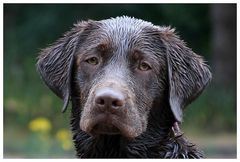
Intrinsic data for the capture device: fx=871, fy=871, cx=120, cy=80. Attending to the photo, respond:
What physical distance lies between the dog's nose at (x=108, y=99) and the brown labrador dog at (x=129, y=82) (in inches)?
2.7

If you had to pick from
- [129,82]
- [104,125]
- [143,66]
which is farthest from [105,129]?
[143,66]

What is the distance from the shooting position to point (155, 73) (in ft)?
26.0

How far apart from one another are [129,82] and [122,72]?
0.37 feet

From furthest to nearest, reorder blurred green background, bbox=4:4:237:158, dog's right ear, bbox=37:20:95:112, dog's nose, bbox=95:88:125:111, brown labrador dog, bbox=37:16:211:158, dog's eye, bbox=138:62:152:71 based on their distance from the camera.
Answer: blurred green background, bbox=4:4:237:158, dog's right ear, bbox=37:20:95:112, dog's eye, bbox=138:62:152:71, brown labrador dog, bbox=37:16:211:158, dog's nose, bbox=95:88:125:111

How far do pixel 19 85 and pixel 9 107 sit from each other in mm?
1231

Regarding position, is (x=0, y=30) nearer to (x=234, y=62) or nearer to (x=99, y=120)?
(x=99, y=120)

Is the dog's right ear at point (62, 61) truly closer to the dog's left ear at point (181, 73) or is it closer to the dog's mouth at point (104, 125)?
the dog's mouth at point (104, 125)

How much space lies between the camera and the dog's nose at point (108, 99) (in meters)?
7.29

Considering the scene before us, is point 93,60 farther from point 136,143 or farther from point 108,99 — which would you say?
point 136,143

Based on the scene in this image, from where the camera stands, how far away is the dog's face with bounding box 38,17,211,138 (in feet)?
24.5

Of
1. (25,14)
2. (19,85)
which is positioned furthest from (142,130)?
(25,14)

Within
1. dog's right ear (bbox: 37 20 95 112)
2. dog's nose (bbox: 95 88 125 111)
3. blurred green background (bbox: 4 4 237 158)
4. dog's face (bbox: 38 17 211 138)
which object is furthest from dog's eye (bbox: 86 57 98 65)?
blurred green background (bbox: 4 4 237 158)

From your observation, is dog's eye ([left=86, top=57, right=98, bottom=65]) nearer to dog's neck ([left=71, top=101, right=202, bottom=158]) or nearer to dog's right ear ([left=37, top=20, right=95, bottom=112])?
dog's right ear ([left=37, top=20, right=95, bottom=112])

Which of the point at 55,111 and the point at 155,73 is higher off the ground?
the point at 155,73
